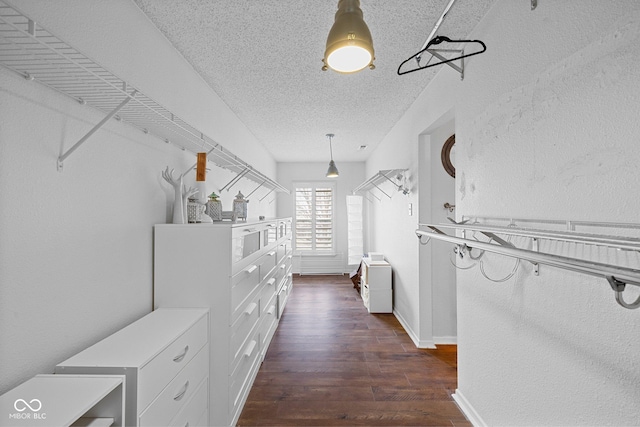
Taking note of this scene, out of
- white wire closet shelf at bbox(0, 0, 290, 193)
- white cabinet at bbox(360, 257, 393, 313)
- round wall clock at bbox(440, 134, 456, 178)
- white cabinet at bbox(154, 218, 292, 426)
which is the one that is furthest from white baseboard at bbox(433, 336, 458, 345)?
white wire closet shelf at bbox(0, 0, 290, 193)

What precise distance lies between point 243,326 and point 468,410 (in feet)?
5.57

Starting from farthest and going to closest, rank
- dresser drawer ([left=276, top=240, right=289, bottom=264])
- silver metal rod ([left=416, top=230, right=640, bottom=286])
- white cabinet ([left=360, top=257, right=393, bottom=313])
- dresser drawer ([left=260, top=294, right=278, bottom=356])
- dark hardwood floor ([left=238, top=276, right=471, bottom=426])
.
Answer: white cabinet ([left=360, top=257, right=393, bottom=313]) → dresser drawer ([left=276, top=240, right=289, bottom=264]) → dresser drawer ([left=260, top=294, right=278, bottom=356]) → dark hardwood floor ([left=238, top=276, right=471, bottom=426]) → silver metal rod ([left=416, top=230, right=640, bottom=286])

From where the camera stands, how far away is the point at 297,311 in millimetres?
4160

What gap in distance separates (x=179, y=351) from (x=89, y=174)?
3.20 feet

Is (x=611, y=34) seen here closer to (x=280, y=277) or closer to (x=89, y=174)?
(x=89, y=174)

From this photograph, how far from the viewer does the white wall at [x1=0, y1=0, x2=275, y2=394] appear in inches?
40.5

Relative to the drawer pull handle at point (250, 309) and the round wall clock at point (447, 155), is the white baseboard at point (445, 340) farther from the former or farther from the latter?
the drawer pull handle at point (250, 309)

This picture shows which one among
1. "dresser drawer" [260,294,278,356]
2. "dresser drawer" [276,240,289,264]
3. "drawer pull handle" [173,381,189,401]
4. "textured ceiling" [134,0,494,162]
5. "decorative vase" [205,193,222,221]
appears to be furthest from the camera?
"dresser drawer" [276,240,289,264]

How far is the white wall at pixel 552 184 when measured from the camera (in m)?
→ 0.96

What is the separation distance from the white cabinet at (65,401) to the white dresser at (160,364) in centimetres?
6

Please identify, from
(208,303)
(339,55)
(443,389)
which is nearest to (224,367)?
(208,303)

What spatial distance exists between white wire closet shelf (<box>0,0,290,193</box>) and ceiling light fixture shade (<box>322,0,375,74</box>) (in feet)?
2.68

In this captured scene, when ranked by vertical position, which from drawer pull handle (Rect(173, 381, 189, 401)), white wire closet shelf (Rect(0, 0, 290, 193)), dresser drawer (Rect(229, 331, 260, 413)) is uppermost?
white wire closet shelf (Rect(0, 0, 290, 193))

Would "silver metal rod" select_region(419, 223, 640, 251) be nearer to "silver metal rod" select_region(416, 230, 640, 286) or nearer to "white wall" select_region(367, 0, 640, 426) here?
"silver metal rod" select_region(416, 230, 640, 286)
